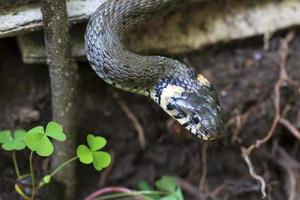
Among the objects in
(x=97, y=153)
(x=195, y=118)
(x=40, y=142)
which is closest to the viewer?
(x=40, y=142)

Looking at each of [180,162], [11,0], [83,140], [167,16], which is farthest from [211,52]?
[11,0]

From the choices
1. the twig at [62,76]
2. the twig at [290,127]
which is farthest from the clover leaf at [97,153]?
the twig at [290,127]

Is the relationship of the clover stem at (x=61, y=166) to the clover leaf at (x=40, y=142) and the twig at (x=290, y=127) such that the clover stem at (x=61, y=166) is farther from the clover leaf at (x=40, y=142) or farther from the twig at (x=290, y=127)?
the twig at (x=290, y=127)

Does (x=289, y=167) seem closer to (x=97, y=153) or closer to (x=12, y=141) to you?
(x=97, y=153)

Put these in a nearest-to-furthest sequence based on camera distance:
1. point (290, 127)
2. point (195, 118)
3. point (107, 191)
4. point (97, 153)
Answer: point (97, 153)
point (195, 118)
point (107, 191)
point (290, 127)

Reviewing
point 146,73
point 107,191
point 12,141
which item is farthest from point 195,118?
point 12,141

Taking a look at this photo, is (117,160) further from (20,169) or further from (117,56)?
(117,56)

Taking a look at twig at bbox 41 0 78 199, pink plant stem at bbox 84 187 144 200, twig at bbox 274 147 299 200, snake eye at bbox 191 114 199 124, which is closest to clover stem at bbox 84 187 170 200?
pink plant stem at bbox 84 187 144 200
